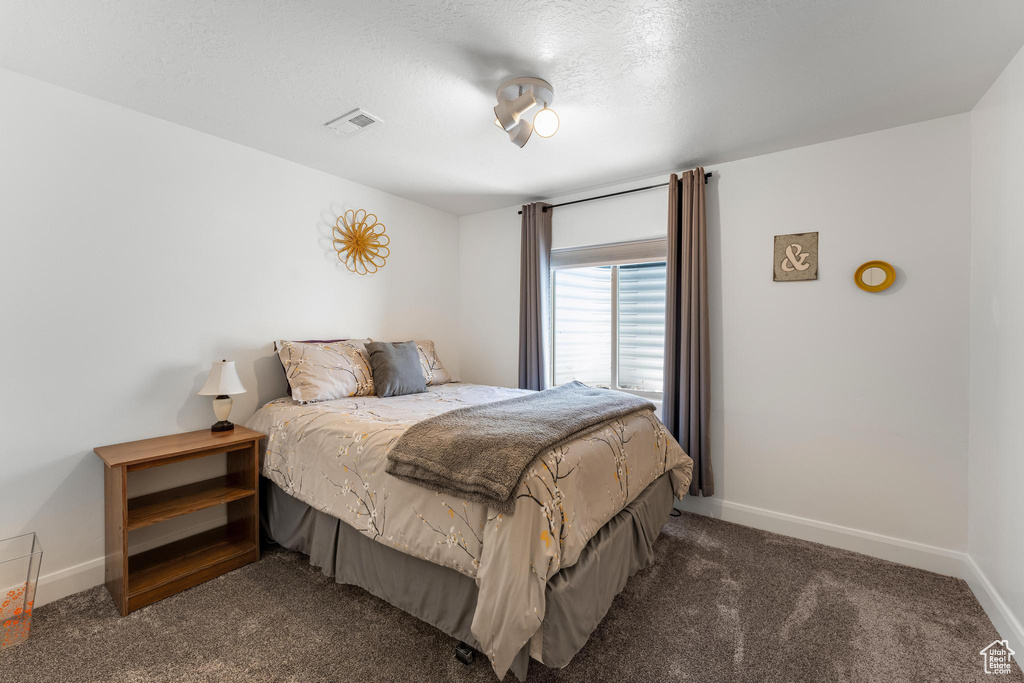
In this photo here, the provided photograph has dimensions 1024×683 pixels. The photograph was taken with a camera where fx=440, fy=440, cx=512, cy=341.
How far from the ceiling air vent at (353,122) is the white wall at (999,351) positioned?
283 cm

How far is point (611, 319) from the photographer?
3.56 meters

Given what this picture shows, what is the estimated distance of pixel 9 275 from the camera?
1935 mm

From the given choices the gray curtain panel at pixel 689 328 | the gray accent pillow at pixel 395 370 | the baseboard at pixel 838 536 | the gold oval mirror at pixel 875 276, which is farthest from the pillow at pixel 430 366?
the gold oval mirror at pixel 875 276

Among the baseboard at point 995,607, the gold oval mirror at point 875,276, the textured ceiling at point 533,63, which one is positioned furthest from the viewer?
the gold oval mirror at point 875,276

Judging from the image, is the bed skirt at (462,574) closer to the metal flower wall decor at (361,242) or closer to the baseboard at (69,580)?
the baseboard at (69,580)

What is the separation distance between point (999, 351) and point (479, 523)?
2.35 m

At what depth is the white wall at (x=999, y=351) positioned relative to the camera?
1.75m

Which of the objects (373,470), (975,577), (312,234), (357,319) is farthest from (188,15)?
(975,577)

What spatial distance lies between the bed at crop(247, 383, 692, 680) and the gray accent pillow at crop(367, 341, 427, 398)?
252 mm

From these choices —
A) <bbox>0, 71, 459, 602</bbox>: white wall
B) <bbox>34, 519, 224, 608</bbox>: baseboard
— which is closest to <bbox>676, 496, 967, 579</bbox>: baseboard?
<bbox>0, 71, 459, 602</bbox>: white wall

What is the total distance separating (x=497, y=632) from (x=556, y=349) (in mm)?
2583

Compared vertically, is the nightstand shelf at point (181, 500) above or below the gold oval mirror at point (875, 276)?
below

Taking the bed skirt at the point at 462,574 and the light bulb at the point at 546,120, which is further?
the light bulb at the point at 546,120

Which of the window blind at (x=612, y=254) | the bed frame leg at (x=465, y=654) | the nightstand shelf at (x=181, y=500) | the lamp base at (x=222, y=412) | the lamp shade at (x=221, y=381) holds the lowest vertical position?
the bed frame leg at (x=465, y=654)
